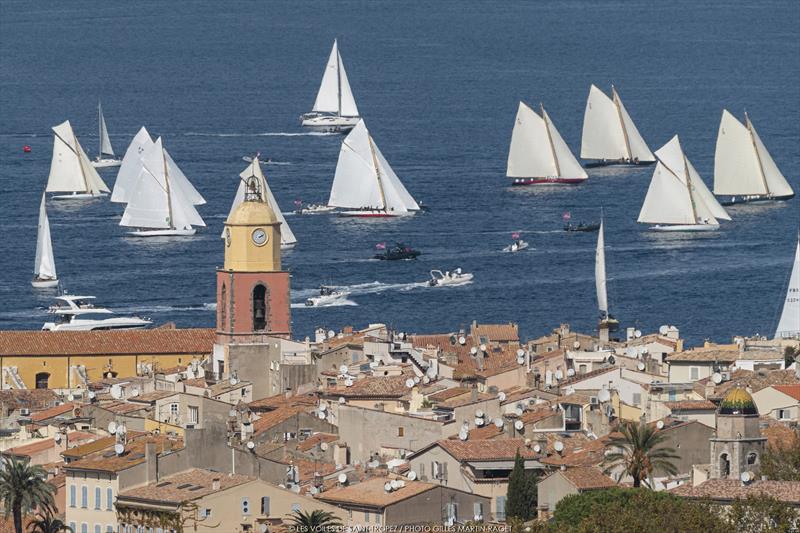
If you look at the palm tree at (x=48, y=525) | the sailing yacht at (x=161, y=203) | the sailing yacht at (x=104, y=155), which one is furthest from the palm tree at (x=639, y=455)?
the sailing yacht at (x=104, y=155)

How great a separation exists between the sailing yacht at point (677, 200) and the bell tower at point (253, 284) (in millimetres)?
79449

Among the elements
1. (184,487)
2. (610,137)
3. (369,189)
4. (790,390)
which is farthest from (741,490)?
(610,137)

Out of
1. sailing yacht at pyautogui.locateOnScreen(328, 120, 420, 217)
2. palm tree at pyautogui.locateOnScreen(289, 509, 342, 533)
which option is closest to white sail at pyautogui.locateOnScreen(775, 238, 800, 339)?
palm tree at pyautogui.locateOnScreen(289, 509, 342, 533)

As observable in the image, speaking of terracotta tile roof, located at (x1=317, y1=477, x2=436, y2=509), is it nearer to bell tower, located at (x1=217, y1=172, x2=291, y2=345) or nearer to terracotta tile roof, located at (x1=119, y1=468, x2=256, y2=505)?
terracotta tile roof, located at (x1=119, y1=468, x2=256, y2=505)

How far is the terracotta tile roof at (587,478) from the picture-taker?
2074 inches

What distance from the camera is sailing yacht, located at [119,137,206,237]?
152 metres

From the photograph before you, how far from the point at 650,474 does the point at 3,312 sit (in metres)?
70.5

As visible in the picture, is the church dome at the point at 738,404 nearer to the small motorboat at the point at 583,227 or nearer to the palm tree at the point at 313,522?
the palm tree at the point at 313,522

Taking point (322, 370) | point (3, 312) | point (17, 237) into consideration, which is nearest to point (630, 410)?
point (322, 370)

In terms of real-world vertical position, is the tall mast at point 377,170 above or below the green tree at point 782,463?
above

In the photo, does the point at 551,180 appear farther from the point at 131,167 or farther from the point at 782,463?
the point at 782,463

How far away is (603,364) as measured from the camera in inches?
2798

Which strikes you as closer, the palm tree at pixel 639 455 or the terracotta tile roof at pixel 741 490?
the terracotta tile roof at pixel 741 490

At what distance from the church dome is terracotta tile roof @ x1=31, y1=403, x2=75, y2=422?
19711mm
